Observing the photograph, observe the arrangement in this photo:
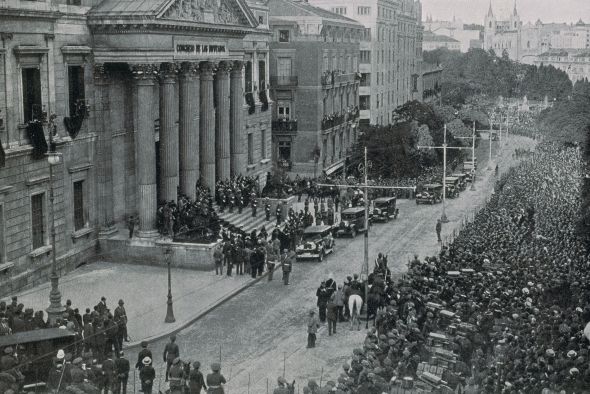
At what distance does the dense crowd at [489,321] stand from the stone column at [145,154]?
41.9 feet

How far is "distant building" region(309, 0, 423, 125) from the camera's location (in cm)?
8350

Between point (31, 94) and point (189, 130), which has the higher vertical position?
point (31, 94)

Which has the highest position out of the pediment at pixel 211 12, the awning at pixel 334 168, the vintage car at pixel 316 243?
the pediment at pixel 211 12

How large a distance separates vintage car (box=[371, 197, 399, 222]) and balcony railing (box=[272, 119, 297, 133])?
53.2 ft

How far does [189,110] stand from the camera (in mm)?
40250

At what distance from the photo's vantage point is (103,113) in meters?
36.7

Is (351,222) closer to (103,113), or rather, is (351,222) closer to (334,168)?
(103,113)

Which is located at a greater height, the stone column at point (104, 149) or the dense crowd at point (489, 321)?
the stone column at point (104, 149)

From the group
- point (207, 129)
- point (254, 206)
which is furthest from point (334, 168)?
point (207, 129)

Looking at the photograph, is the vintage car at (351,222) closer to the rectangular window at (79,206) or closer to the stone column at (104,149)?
the stone column at (104,149)

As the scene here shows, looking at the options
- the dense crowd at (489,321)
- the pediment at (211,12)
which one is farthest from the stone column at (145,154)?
the dense crowd at (489,321)

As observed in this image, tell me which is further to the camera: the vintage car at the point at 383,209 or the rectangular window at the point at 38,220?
the vintage car at the point at 383,209

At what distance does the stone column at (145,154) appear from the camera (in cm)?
→ 3628

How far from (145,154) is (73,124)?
12.4 ft
